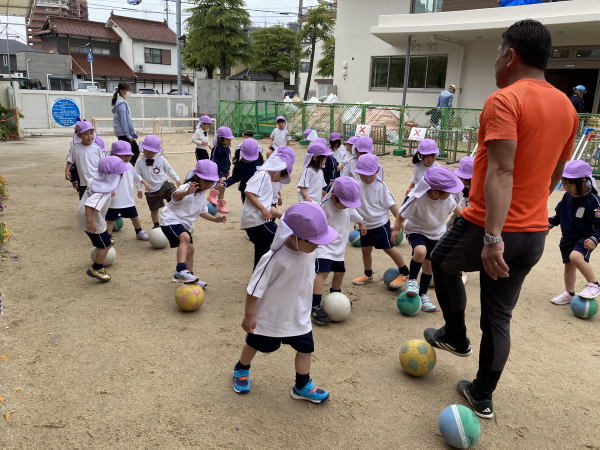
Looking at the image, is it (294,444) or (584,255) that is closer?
(294,444)

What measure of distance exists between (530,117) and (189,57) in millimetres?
37346

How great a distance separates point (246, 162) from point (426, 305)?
3.93 m

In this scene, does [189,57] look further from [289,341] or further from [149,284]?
[289,341]

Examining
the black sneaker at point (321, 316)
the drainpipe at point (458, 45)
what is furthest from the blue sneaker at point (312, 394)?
the drainpipe at point (458, 45)

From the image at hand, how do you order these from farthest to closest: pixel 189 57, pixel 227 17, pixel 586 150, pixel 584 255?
1. pixel 189 57
2. pixel 227 17
3. pixel 586 150
4. pixel 584 255

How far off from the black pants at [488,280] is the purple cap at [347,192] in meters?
1.48

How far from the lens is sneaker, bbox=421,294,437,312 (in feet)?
16.2

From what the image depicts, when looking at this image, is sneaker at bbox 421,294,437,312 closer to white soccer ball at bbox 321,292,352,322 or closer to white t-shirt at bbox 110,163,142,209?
white soccer ball at bbox 321,292,352,322

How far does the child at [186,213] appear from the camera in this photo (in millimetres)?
5219

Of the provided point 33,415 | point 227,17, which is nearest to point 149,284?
point 33,415

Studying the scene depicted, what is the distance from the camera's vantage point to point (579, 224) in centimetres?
511

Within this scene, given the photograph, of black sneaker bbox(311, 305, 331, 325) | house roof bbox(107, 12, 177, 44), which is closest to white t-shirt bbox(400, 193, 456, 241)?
black sneaker bbox(311, 305, 331, 325)

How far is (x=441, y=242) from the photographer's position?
122 inches

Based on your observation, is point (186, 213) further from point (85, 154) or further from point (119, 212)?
point (85, 154)
